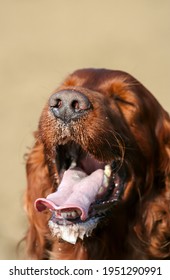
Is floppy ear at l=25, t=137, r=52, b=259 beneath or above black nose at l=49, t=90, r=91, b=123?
beneath

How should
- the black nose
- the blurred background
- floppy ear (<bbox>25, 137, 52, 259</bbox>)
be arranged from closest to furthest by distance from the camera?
the black nose, floppy ear (<bbox>25, 137, 52, 259</bbox>), the blurred background

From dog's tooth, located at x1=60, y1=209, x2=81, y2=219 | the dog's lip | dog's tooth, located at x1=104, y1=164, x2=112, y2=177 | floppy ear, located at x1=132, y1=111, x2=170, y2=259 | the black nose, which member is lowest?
floppy ear, located at x1=132, y1=111, x2=170, y2=259

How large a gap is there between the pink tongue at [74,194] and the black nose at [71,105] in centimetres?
34

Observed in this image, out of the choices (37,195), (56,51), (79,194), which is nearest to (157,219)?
(79,194)

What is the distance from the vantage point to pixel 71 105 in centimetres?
346

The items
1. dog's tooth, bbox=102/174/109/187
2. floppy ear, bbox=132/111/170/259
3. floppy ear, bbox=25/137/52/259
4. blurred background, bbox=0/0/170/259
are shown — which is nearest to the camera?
dog's tooth, bbox=102/174/109/187

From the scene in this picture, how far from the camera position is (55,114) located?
3.52 m

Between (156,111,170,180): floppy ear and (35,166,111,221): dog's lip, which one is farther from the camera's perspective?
(156,111,170,180): floppy ear

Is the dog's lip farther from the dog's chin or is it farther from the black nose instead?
the black nose

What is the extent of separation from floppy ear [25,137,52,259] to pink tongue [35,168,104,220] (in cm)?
31

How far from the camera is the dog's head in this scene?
3502 millimetres

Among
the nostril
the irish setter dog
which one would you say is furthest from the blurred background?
the nostril
